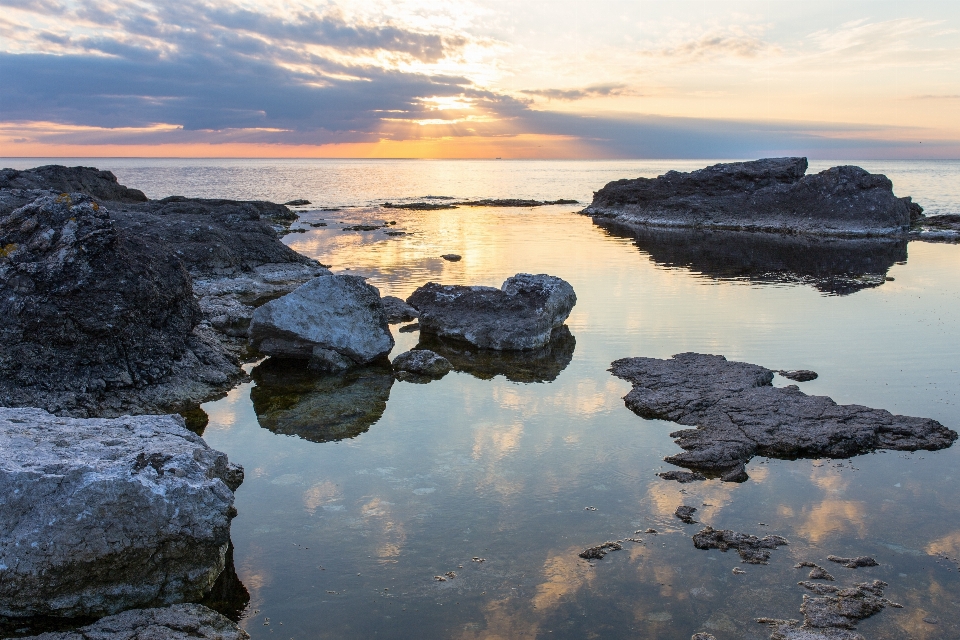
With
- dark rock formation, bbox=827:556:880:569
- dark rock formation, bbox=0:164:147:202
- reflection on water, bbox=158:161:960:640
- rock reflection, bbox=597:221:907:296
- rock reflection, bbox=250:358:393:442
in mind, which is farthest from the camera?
dark rock formation, bbox=0:164:147:202

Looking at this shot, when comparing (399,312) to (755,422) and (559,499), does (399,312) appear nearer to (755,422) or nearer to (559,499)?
(755,422)

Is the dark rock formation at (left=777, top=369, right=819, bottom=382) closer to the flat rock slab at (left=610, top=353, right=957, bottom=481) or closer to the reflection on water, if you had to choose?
the reflection on water

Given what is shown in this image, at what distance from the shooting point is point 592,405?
1171cm

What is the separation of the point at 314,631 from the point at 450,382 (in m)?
7.37

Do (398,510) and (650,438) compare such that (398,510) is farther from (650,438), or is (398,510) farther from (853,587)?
(853,587)

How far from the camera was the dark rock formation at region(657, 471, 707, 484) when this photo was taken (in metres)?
8.91

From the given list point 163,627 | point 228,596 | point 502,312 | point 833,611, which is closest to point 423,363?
point 502,312

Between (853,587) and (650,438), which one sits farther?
(650,438)

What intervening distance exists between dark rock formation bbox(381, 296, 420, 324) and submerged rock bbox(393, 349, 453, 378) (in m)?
3.98

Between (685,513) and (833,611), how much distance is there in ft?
6.46

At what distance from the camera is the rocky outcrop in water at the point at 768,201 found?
1646 inches

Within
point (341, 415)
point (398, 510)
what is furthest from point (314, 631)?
point (341, 415)

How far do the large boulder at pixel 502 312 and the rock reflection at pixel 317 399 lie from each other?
2683 mm

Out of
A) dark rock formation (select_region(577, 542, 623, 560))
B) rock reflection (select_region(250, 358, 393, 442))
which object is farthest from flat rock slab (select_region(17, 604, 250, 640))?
rock reflection (select_region(250, 358, 393, 442))
